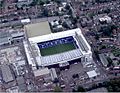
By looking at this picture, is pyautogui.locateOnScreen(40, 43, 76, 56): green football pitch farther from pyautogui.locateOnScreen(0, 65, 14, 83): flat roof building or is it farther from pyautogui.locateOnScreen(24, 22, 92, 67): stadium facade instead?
pyautogui.locateOnScreen(0, 65, 14, 83): flat roof building

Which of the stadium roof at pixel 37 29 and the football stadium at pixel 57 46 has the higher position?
the stadium roof at pixel 37 29

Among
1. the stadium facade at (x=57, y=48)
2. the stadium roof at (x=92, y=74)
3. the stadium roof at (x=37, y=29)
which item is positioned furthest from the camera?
the stadium roof at (x=37, y=29)

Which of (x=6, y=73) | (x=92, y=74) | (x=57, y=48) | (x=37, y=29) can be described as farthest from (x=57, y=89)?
(x=37, y=29)

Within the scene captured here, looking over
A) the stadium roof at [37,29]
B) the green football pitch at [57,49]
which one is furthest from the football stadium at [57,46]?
the stadium roof at [37,29]

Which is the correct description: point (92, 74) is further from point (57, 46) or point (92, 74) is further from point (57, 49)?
point (57, 46)

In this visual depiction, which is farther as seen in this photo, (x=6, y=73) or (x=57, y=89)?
(x=6, y=73)

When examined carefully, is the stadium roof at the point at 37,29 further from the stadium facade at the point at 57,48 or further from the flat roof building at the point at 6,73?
the flat roof building at the point at 6,73

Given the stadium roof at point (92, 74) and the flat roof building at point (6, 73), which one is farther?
the flat roof building at point (6, 73)

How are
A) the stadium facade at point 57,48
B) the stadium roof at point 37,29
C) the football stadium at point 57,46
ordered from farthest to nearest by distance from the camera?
1. the stadium roof at point 37,29
2. the football stadium at point 57,46
3. the stadium facade at point 57,48

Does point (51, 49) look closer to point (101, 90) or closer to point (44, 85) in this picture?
point (44, 85)
